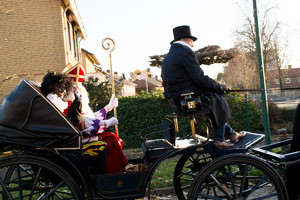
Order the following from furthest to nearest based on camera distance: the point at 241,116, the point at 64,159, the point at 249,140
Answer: the point at 241,116 → the point at 249,140 → the point at 64,159

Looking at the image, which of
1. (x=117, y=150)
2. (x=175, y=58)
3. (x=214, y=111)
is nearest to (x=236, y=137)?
(x=214, y=111)

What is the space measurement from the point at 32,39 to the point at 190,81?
12.1 meters

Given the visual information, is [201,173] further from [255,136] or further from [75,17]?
[75,17]

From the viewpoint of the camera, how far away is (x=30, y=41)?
13719 millimetres

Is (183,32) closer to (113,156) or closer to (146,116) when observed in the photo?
(113,156)

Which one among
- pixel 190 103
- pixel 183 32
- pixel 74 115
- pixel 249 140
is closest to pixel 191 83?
pixel 190 103

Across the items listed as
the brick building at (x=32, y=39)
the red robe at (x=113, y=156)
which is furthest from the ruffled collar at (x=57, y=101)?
the brick building at (x=32, y=39)

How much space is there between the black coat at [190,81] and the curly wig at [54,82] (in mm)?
1227

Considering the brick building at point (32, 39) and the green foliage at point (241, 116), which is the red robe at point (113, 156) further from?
the brick building at point (32, 39)

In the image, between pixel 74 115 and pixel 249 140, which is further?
pixel 249 140

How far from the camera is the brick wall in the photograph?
44.9 feet

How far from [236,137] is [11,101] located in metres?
2.71

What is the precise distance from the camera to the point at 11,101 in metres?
2.88

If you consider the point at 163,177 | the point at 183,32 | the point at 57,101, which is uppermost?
the point at 183,32
